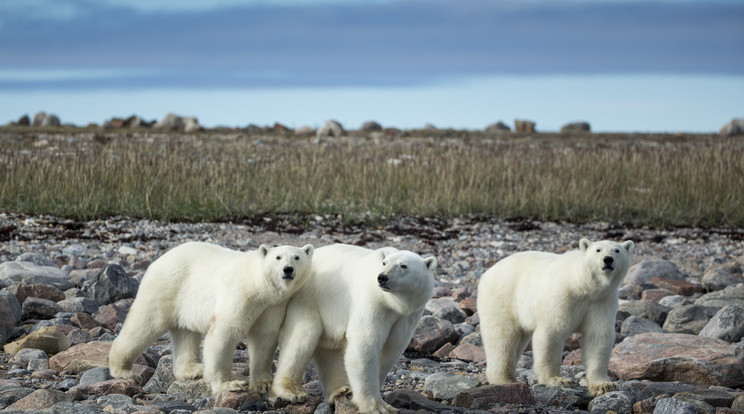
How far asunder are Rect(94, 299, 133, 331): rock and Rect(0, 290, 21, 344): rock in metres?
0.57

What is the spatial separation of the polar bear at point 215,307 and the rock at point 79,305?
5.99 feet

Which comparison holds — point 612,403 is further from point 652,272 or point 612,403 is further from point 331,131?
point 331,131

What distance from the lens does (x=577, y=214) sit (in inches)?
466

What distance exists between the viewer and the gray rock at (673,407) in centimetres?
388

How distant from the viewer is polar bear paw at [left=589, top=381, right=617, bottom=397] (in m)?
4.36

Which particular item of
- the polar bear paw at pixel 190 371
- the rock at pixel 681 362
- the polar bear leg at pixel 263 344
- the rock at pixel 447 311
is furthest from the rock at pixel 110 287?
the rock at pixel 681 362

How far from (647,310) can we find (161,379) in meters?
4.01

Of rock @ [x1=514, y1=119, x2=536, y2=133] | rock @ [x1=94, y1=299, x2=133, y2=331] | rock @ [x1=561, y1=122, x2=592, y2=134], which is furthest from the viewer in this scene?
rock @ [x1=561, y1=122, x2=592, y2=134]

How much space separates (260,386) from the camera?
4145mm

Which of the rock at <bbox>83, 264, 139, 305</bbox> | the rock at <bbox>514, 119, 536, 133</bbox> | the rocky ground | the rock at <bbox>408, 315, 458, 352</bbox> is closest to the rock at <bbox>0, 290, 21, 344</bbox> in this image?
the rocky ground

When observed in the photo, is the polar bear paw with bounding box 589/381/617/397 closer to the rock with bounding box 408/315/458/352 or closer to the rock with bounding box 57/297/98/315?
the rock with bounding box 408/315/458/352

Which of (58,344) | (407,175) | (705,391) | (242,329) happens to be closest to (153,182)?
(407,175)

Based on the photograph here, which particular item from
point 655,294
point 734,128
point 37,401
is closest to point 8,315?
point 37,401

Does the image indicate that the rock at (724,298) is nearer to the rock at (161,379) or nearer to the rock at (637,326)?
the rock at (637,326)
